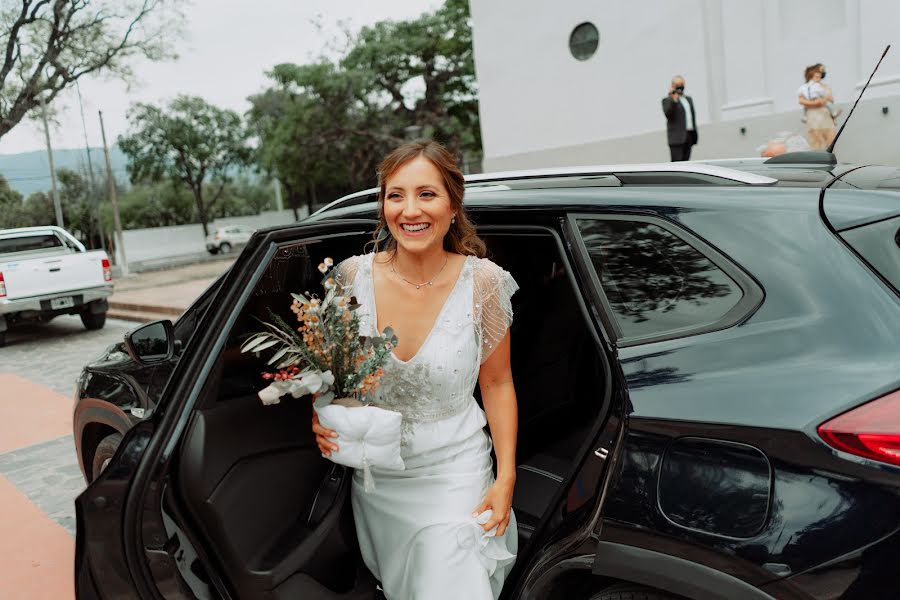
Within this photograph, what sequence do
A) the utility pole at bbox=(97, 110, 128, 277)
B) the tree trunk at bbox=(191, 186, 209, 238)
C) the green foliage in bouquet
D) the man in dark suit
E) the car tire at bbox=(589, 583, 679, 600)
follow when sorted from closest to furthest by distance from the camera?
the car tire at bbox=(589, 583, 679, 600) < the green foliage in bouquet < the man in dark suit < the utility pole at bbox=(97, 110, 128, 277) < the tree trunk at bbox=(191, 186, 209, 238)

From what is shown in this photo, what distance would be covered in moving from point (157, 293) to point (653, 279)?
51.9 feet

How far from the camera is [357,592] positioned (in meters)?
2.32

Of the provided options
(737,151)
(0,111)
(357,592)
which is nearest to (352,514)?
(357,592)

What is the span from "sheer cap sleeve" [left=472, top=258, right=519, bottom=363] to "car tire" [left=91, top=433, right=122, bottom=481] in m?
1.66

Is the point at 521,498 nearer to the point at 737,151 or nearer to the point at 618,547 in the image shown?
the point at 618,547

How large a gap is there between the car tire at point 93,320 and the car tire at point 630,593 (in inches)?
466

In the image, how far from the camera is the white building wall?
428 inches

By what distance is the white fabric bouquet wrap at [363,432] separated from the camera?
6.12ft

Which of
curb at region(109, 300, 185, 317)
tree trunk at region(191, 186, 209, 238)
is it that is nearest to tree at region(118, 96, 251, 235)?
tree trunk at region(191, 186, 209, 238)

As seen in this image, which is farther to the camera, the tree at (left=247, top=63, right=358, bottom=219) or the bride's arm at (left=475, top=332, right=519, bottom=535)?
the tree at (left=247, top=63, right=358, bottom=219)

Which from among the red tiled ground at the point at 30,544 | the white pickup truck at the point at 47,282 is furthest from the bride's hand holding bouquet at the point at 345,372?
the white pickup truck at the point at 47,282

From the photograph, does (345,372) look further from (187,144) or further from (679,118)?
(187,144)

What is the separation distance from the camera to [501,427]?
2.09 meters

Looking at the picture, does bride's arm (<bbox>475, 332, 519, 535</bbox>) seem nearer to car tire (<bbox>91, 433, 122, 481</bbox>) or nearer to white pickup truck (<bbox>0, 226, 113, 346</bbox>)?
car tire (<bbox>91, 433, 122, 481</bbox>)
